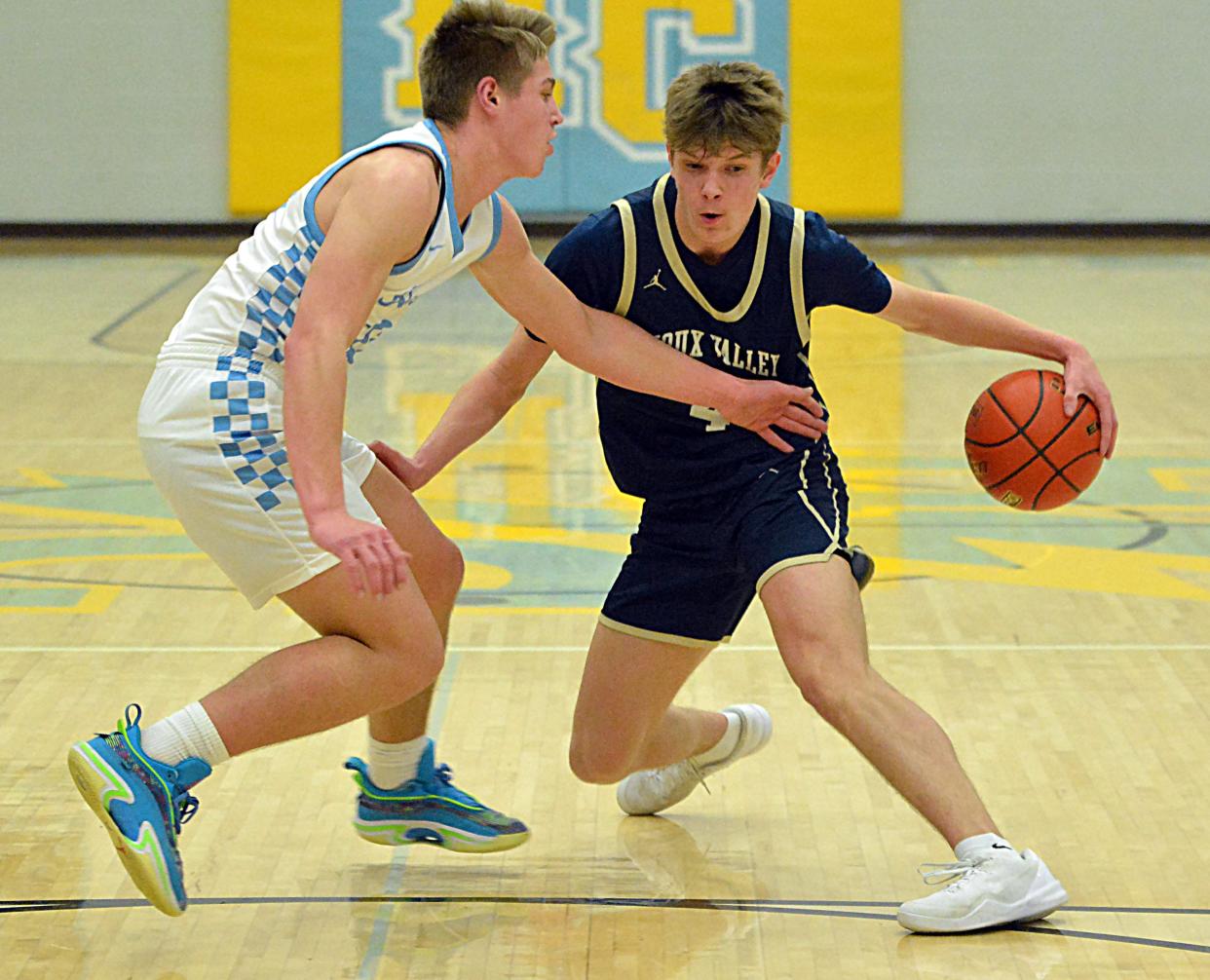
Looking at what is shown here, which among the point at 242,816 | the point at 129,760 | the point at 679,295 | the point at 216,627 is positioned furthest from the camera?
the point at 216,627

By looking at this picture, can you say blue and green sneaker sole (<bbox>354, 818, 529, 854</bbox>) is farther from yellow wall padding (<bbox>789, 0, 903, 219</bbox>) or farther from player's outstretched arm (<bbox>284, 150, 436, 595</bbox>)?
yellow wall padding (<bbox>789, 0, 903, 219</bbox>)

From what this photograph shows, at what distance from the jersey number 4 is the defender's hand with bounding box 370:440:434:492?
52 cm

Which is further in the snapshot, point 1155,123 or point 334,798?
point 1155,123

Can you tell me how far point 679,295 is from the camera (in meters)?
3.42

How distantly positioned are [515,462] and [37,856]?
405 centimetres

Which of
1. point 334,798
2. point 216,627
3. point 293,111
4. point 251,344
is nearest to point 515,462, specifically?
point 216,627

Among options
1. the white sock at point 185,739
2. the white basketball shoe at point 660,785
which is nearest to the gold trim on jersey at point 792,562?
the white basketball shoe at point 660,785

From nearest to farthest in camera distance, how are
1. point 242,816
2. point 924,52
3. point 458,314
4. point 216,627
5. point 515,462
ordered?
1. point 242,816
2. point 216,627
3. point 515,462
4. point 458,314
5. point 924,52

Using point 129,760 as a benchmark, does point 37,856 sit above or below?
below

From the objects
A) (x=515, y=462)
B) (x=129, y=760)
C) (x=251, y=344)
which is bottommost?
(x=515, y=462)

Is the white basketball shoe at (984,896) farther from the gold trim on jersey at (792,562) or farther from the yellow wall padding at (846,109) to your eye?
the yellow wall padding at (846,109)

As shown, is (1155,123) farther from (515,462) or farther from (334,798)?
(334,798)

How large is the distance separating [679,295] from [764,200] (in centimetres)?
25

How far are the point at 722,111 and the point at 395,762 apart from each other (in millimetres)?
1328
